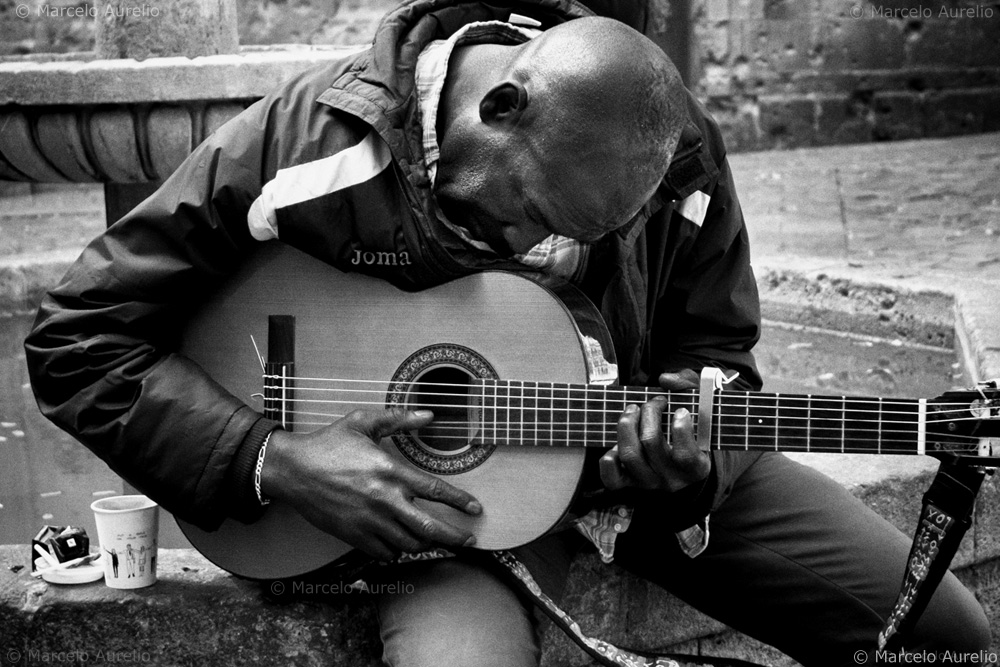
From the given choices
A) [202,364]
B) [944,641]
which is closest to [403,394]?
[202,364]

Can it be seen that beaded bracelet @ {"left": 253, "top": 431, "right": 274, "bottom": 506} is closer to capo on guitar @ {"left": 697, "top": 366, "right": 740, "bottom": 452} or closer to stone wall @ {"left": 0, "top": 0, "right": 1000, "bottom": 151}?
capo on guitar @ {"left": 697, "top": 366, "right": 740, "bottom": 452}

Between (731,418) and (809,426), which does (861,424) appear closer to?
(809,426)

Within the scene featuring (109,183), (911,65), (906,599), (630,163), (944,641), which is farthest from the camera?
(911,65)

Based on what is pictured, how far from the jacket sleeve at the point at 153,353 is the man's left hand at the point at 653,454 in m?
0.65

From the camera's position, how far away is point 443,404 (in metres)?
2.38

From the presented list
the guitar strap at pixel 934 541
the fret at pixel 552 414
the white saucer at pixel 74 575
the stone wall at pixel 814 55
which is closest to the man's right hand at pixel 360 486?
the fret at pixel 552 414

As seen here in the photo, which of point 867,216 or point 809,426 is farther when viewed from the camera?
point 867,216

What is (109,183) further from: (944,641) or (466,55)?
(944,641)

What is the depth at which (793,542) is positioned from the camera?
2604 millimetres

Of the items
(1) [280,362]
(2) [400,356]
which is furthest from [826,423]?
(1) [280,362]

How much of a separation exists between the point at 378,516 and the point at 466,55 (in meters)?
0.88

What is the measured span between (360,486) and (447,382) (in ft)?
1.00

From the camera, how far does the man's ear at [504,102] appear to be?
2189mm

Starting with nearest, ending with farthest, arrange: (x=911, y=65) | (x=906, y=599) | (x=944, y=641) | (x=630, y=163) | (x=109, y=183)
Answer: (x=630, y=163)
(x=906, y=599)
(x=944, y=641)
(x=109, y=183)
(x=911, y=65)
